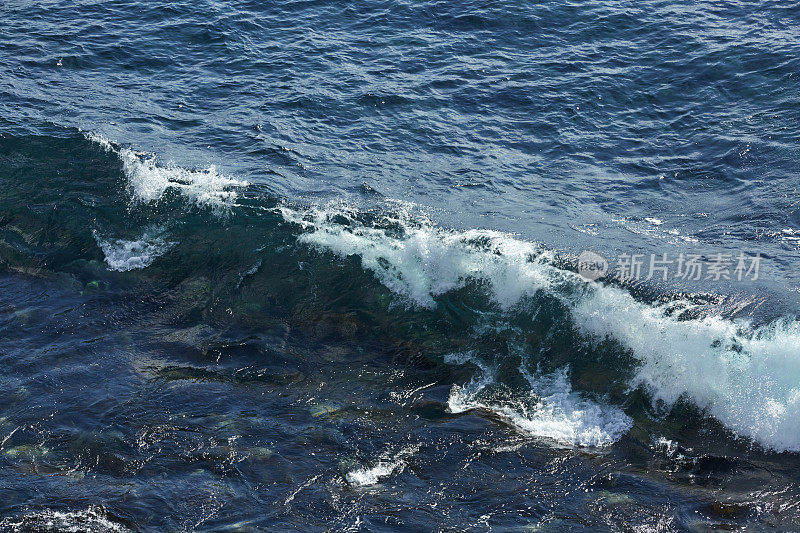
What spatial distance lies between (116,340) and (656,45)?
13.3 meters

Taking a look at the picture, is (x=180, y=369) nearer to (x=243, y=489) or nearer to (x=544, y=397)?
(x=243, y=489)

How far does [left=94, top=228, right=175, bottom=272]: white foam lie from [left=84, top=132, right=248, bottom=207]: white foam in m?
0.86

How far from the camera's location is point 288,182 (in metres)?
12.9

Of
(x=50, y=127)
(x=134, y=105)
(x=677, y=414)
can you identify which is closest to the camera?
(x=677, y=414)

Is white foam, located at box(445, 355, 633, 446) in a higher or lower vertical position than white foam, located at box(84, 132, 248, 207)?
lower

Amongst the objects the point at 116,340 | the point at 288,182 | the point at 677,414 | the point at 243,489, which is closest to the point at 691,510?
the point at 677,414

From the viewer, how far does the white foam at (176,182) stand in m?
12.4

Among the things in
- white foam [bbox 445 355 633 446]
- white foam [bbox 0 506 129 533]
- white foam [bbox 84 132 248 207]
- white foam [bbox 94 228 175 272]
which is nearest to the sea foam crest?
white foam [bbox 445 355 633 446]

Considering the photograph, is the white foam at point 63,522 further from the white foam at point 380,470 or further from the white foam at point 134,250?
the white foam at point 134,250

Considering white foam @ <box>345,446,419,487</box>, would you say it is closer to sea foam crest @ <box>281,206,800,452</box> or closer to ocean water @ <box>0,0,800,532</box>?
ocean water @ <box>0,0,800,532</box>

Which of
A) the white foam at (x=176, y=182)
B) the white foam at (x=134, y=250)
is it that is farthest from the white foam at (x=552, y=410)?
the white foam at (x=176, y=182)

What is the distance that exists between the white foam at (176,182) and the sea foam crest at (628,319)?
1200 millimetres

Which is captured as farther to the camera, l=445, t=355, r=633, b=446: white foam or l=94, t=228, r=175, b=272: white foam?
l=94, t=228, r=175, b=272: white foam

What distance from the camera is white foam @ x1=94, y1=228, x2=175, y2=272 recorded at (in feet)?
37.1
